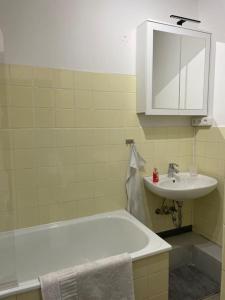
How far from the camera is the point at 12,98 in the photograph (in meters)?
1.62

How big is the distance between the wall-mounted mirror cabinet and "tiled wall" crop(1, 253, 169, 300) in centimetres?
114

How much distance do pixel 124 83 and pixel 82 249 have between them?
1.45 metres

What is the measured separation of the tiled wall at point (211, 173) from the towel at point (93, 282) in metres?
1.20

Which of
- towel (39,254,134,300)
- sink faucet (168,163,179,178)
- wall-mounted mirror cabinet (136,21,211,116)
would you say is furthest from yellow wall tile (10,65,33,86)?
sink faucet (168,163,179,178)

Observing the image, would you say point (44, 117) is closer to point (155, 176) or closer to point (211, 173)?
point (155, 176)

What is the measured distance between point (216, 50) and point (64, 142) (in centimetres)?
162

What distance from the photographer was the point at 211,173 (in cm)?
217

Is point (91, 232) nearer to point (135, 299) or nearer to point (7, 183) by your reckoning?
point (135, 299)

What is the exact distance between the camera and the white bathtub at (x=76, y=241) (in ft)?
5.57

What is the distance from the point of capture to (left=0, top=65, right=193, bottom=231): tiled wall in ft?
5.39

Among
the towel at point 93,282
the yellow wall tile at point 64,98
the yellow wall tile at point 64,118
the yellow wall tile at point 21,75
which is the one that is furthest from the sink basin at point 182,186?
the yellow wall tile at point 21,75

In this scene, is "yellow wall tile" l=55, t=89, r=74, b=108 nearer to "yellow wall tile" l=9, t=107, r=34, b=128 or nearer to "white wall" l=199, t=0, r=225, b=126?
"yellow wall tile" l=9, t=107, r=34, b=128

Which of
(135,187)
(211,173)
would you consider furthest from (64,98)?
(211,173)

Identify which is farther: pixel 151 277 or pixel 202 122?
pixel 202 122
